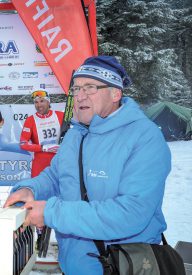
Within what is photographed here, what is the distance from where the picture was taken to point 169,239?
435 cm

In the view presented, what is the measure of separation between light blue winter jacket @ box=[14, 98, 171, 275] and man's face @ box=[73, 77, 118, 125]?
0.06m

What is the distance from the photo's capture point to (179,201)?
6559 millimetres

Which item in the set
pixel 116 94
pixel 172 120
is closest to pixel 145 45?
pixel 172 120

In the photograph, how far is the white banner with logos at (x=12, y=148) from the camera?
533cm

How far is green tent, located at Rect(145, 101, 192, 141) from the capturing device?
14.7 metres

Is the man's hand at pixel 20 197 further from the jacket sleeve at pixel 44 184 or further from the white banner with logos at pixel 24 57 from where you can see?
the white banner with logos at pixel 24 57

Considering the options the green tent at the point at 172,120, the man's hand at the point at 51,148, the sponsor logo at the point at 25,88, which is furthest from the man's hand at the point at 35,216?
the green tent at the point at 172,120

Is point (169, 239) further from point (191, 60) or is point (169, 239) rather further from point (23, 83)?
point (191, 60)

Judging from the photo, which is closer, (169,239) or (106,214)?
(106,214)

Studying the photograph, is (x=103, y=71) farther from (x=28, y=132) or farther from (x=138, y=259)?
(x=28, y=132)

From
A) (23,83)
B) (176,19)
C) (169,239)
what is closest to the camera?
(169,239)

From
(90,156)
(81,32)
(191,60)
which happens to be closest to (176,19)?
(191,60)

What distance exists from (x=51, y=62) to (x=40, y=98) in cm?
54

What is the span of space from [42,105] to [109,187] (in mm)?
3802
